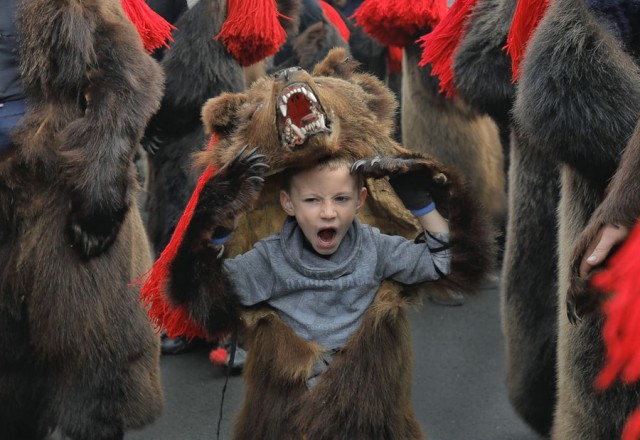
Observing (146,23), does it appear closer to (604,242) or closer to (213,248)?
(213,248)

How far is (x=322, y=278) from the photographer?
2.52 metres

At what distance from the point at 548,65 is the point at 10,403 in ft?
6.20

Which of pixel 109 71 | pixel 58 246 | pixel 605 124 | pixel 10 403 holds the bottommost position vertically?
pixel 10 403

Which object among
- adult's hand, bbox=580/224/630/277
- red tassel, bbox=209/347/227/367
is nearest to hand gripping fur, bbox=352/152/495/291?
adult's hand, bbox=580/224/630/277

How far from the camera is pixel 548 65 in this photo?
2.31 m

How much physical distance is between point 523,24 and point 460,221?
0.73 metres

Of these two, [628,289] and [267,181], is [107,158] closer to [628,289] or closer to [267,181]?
[267,181]

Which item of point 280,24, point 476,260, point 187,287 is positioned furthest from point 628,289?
point 280,24

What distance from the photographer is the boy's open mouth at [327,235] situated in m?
2.48

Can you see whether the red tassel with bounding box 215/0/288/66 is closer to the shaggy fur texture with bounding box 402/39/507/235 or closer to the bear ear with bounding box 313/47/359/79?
the shaggy fur texture with bounding box 402/39/507/235

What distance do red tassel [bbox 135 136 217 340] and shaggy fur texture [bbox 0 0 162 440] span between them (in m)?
0.44

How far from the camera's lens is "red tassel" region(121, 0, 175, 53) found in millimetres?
3391

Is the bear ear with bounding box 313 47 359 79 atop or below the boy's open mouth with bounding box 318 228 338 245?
atop

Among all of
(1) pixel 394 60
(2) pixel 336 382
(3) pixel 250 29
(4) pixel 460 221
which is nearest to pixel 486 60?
(4) pixel 460 221
